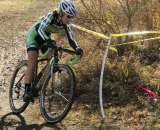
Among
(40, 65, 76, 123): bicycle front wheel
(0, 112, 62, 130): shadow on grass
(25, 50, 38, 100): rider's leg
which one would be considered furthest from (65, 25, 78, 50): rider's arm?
(0, 112, 62, 130): shadow on grass

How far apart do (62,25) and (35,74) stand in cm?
97

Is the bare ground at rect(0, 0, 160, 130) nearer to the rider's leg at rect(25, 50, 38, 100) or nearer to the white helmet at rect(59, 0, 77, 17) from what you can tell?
the rider's leg at rect(25, 50, 38, 100)

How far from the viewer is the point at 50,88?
686 cm

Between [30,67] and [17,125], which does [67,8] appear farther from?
[17,125]

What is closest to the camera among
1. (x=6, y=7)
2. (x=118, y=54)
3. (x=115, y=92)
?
(x=115, y=92)

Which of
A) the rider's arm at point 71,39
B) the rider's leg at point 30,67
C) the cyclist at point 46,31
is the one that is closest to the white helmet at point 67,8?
the cyclist at point 46,31

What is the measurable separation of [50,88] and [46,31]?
39.1 inches

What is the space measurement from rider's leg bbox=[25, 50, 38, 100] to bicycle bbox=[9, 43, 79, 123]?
0.09 meters

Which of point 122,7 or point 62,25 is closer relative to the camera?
point 62,25

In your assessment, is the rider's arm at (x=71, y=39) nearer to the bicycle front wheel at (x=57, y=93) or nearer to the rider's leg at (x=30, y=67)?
the bicycle front wheel at (x=57, y=93)

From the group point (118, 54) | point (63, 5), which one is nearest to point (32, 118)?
point (63, 5)

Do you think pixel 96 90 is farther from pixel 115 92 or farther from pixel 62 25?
pixel 62 25

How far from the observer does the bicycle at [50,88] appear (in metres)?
6.39

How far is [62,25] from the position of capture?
6.82m
